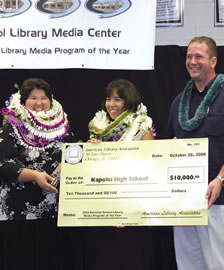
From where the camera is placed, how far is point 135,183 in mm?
3090

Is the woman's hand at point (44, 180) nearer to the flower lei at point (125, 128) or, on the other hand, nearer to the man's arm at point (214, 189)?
the flower lei at point (125, 128)

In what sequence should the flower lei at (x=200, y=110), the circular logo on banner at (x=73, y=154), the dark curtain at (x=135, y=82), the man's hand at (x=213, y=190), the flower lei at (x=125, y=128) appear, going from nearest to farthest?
the man's hand at (x=213, y=190)
the flower lei at (x=200, y=110)
the circular logo on banner at (x=73, y=154)
the flower lei at (x=125, y=128)
the dark curtain at (x=135, y=82)

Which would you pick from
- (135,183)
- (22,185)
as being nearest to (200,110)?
(135,183)

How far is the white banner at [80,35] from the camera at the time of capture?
12.2ft

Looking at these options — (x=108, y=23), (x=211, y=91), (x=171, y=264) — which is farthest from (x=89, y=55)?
(x=171, y=264)

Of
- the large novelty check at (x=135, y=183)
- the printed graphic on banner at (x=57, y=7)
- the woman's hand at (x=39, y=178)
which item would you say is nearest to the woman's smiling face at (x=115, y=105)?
the large novelty check at (x=135, y=183)

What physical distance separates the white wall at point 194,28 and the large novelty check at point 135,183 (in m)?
1.33

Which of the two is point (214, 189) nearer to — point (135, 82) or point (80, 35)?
point (135, 82)

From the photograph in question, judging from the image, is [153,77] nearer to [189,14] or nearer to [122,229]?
[189,14]

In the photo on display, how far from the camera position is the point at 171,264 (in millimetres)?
3695

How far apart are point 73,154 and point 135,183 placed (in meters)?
0.42

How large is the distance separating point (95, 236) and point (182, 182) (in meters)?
0.73

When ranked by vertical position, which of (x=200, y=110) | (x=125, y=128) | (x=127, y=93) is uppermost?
(x=127, y=93)

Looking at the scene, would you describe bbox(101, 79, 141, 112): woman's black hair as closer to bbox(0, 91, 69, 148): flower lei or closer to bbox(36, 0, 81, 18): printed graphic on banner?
bbox(0, 91, 69, 148): flower lei
